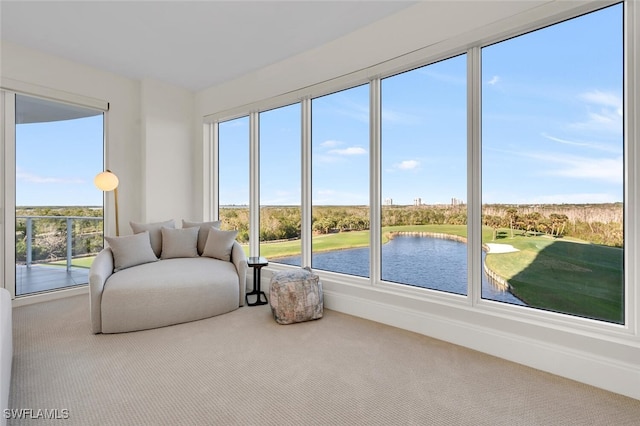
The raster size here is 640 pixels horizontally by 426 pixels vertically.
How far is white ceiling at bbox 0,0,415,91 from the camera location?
2.64 metres

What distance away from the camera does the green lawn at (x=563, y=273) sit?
6.46 ft

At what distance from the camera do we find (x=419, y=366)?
204 centimetres

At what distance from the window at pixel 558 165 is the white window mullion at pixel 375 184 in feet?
3.01

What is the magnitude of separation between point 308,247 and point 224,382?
1.85 m

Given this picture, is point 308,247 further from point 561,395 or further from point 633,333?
Answer: point 633,333

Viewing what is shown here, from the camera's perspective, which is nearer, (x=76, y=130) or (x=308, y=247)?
(x=308, y=247)

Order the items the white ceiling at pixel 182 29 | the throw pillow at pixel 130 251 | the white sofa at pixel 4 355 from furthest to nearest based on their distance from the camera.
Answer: the throw pillow at pixel 130 251 < the white ceiling at pixel 182 29 < the white sofa at pixel 4 355

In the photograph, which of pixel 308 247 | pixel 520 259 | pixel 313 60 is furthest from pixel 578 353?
pixel 313 60

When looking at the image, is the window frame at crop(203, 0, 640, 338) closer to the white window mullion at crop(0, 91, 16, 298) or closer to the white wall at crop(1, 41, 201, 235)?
the white wall at crop(1, 41, 201, 235)

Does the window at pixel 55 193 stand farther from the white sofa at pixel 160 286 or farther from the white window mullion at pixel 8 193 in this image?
the white sofa at pixel 160 286

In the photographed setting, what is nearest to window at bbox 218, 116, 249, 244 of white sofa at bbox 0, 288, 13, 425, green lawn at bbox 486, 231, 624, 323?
white sofa at bbox 0, 288, 13, 425

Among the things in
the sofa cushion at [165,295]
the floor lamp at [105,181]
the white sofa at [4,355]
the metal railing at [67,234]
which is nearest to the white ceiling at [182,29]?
the floor lamp at [105,181]

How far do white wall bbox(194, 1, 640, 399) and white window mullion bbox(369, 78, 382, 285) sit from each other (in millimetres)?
178

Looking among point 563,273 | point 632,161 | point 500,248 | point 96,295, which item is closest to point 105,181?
point 96,295
